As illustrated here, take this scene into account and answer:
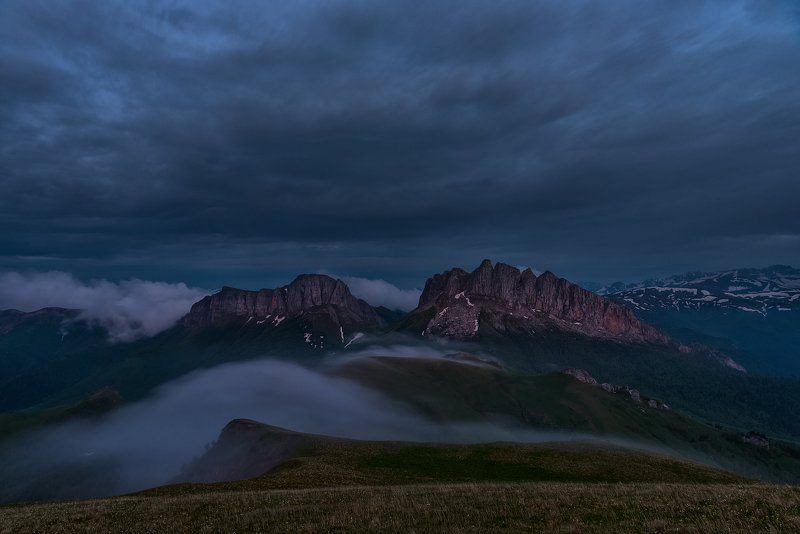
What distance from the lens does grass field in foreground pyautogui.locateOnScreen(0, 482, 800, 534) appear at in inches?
926

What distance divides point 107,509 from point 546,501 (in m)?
32.1

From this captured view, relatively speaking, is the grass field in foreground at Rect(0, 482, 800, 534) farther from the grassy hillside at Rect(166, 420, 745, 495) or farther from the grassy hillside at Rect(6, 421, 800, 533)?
the grassy hillside at Rect(166, 420, 745, 495)

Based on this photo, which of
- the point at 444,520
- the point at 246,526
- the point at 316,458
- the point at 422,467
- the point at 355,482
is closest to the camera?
the point at 444,520

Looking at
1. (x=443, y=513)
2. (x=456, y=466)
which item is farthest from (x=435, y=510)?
(x=456, y=466)

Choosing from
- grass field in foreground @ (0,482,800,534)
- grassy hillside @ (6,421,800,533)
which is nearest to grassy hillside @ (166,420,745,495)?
grassy hillside @ (6,421,800,533)

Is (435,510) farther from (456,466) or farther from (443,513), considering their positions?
(456,466)

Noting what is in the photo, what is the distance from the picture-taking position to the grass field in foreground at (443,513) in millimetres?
23531

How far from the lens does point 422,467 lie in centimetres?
7169

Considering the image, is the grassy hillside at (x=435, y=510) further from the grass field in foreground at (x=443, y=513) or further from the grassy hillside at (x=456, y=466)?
the grassy hillside at (x=456, y=466)

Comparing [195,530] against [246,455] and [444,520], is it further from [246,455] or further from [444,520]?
→ [246,455]

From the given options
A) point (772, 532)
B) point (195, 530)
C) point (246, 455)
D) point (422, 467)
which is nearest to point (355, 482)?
point (422, 467)

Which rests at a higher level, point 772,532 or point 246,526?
point 772,532

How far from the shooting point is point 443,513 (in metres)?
27.7

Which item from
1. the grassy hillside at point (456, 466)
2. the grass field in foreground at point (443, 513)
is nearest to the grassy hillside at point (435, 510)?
the grass field in foreground at point (443, 513)
